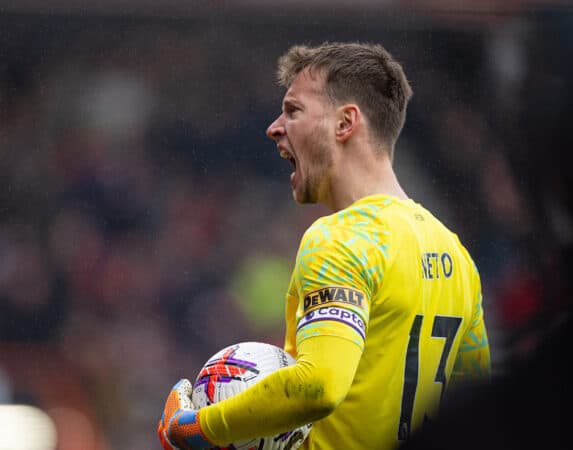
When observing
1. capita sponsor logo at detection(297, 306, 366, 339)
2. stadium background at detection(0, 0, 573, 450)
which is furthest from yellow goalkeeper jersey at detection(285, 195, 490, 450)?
stadium background at detection(0, 0, 573, 450)

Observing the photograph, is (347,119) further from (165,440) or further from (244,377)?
(165,440)

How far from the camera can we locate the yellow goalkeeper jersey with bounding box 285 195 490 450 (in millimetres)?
1830

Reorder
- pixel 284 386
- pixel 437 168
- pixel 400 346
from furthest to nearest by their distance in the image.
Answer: pixel 437 168 → pixel 400 346 → pixel 284 386

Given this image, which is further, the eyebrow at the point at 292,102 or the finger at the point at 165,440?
the eyebrow at the point at 292,102

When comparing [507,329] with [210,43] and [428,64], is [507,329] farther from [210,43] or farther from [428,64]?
[210,43]

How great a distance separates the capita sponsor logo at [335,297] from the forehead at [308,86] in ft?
2.22

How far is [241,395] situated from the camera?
5.92 feet

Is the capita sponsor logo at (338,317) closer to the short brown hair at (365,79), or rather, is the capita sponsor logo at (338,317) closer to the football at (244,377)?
the football at (244,377)

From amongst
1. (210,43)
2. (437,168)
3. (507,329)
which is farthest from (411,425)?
(210,43)

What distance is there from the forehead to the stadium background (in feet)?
13.1

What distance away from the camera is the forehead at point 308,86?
2.29 metres

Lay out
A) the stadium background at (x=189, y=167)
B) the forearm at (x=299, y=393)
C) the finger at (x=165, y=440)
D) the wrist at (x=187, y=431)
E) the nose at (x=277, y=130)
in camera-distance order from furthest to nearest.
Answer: the stadium background at (x=189, y=167) → the nose at (x=277, y=130) → the finger at (x=165, y=440) → the wrist at (x=187, y=431) → the forearm at (x=299, y=393)

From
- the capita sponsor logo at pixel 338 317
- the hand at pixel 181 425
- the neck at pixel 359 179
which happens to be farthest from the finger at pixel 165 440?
the neck at pixel 359 179

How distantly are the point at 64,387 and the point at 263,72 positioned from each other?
288 centimetres
